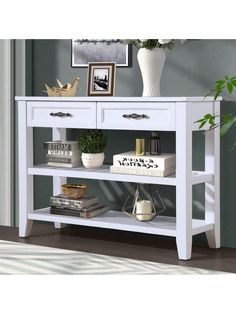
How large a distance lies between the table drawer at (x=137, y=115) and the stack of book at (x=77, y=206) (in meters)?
0.52

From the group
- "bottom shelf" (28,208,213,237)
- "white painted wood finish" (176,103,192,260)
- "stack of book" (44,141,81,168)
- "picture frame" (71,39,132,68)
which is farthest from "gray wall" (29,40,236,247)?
"white painted wood finish" (176,103,192,260)

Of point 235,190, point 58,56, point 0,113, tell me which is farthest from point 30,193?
point 235,190

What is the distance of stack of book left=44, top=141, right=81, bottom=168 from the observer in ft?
11.5

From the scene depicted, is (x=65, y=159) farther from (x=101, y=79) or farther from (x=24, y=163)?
(x=101, y=79)

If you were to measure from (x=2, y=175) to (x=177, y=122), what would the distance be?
158 cm

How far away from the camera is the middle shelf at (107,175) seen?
305 centimetres

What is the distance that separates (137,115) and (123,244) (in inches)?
32.0

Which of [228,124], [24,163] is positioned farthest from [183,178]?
[228,124]

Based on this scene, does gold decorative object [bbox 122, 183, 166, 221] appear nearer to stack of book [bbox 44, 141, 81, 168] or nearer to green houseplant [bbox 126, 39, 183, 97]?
stack of book [bbox 44, 141, 81, 168]

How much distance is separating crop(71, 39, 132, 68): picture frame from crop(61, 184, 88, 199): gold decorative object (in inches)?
31.2

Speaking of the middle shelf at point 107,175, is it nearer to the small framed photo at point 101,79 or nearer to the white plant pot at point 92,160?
the white plant pot at point 92,160

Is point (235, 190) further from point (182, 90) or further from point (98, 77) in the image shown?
point (98, 77)

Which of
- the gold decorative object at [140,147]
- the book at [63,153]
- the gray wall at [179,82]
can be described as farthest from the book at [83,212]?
the gold decorative object at [140,147]

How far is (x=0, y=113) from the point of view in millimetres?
3967
